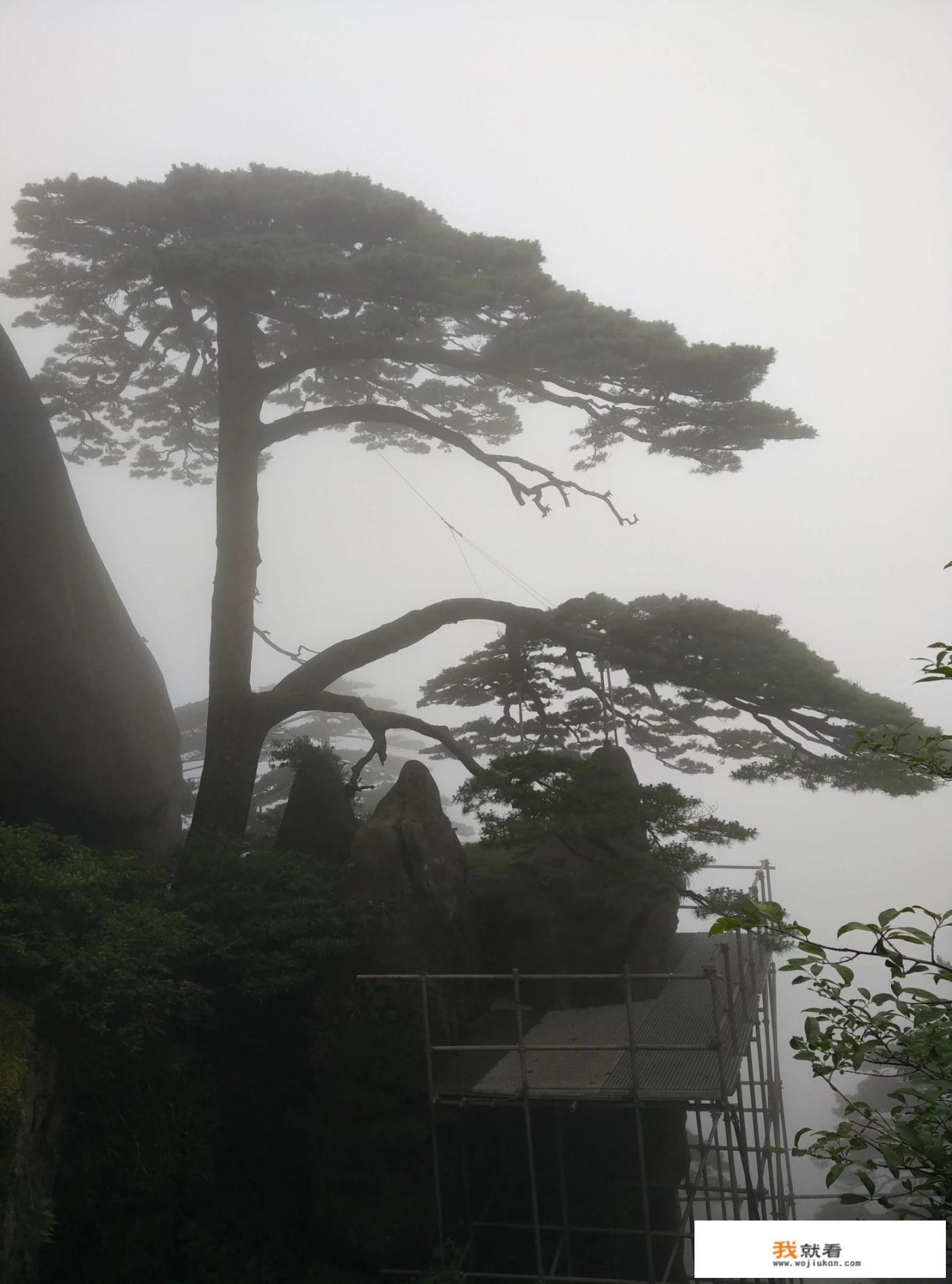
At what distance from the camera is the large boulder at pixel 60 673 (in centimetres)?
754

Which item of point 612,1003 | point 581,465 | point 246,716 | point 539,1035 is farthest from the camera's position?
point 581,465

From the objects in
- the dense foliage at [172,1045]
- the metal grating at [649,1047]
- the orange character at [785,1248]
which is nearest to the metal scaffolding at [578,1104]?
the metal grating at [649,1047]

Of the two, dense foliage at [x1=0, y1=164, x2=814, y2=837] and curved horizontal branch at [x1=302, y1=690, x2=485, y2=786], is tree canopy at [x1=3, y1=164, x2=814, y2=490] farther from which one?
curved horizontal branch at [x1=302, y1=690, x2=485, y2=786]

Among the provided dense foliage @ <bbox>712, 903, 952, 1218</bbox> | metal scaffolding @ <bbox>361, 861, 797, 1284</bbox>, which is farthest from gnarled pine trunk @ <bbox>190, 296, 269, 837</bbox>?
dense foliage @ <bbox>712, 903, 952, 1218</bbox>

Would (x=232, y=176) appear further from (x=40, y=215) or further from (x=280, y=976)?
(x=280, y=976)

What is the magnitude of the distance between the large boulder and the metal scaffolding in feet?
10.4

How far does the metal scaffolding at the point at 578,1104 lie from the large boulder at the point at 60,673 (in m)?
3.16

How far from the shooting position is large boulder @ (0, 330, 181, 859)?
7.54 meters

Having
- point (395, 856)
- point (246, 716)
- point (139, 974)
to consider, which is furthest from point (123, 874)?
point (246, 716)

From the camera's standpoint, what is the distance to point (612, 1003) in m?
7.18

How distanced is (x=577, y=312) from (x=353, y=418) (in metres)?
2.49

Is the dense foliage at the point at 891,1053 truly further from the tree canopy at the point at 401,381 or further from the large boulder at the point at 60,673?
the large boulder at the point at 60,673

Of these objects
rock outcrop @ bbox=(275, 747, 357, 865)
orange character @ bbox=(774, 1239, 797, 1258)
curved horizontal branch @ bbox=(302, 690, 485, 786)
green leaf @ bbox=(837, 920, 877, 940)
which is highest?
curved horizontal branch @ bbox=(302, 690, 485, 786)

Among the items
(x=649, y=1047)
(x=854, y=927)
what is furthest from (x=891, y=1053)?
(x=649, y=1047)
